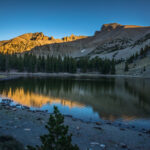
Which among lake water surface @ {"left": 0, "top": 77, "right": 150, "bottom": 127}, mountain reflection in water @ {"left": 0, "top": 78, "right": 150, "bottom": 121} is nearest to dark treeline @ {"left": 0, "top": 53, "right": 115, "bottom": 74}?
mountain reflection in water @ {"left": 0, "top": 78, "right": 150, "bottom": 121}

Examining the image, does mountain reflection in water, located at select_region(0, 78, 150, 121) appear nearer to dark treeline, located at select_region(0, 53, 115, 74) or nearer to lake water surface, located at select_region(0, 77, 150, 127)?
lake water surface, located at select_region(0, 77, 150, 127)

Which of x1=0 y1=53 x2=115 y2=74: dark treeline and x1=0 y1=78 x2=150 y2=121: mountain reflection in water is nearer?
x1=0 y1=78 x2=150 y2=121: mountain reflection in water

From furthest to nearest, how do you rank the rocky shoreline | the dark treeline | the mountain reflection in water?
the dark treeline, the mountain reflection in water, the rocky shoreline

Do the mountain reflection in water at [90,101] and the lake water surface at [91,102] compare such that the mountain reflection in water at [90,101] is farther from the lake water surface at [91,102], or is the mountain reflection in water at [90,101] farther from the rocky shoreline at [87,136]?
the rocky shoreline at [87,136]

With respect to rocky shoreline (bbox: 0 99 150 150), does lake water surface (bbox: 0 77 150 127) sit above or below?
below

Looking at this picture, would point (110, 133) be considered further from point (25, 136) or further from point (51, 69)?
point (51, 69)

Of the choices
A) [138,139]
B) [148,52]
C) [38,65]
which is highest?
[148,52]

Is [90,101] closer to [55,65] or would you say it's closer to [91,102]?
[91,102]

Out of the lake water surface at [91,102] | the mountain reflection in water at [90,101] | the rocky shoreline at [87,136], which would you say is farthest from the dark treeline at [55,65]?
the rocky shoreline at [87,136]

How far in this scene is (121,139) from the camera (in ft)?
32.9

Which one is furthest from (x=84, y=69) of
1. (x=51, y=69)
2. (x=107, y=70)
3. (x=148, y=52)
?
(x=148, y=52)

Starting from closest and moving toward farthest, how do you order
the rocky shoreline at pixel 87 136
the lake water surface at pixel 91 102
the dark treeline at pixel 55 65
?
the rocky shoreline at pixel 87 136 → the lake water surface at pixel 91 102 → the dark treeline at pixel 55 65

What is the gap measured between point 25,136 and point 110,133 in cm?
632

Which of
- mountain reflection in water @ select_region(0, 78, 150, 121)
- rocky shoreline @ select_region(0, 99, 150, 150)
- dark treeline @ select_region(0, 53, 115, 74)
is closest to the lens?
rocky shoreline @ select_region(0, 99, 150, 150)
